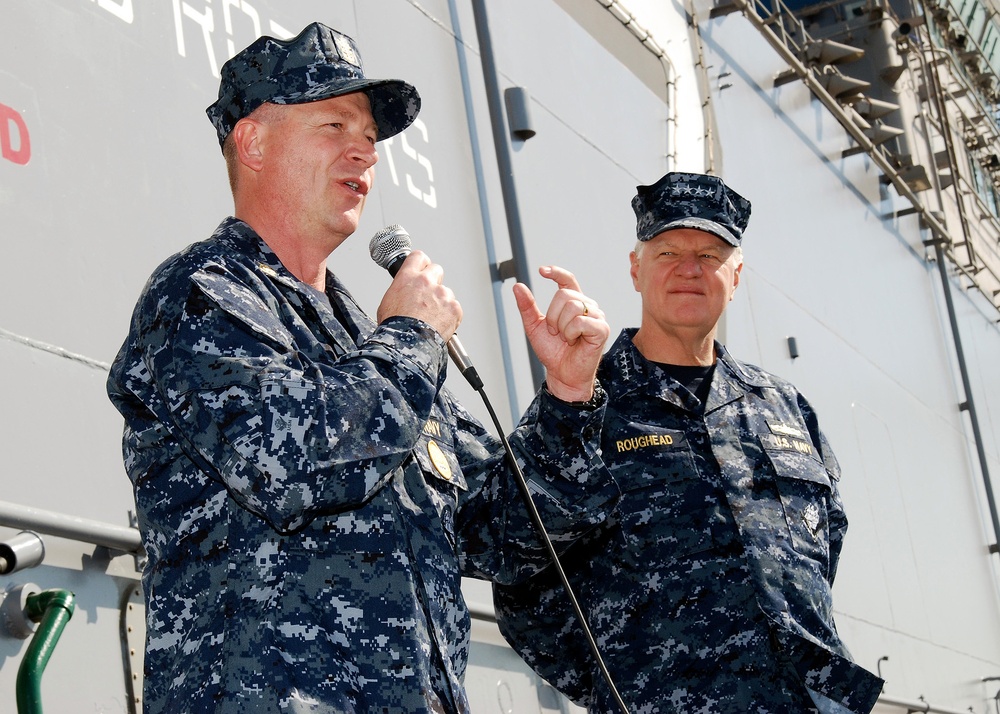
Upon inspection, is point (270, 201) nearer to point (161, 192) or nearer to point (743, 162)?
point (161, 192)

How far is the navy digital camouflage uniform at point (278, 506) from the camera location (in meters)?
1.58

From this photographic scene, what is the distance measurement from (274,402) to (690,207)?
1701mm

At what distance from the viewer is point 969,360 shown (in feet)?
33.1

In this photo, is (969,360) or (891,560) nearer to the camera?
(891,560)

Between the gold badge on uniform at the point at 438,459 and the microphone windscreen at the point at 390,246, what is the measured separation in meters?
0.27

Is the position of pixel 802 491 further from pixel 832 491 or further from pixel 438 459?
pixel 438 459

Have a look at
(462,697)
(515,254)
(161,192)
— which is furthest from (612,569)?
(515,254)

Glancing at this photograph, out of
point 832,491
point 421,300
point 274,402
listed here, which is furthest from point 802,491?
point 274,402

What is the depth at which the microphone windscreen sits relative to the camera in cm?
197

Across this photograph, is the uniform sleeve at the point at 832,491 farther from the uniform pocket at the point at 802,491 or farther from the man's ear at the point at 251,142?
the man's ear at the point at 251,142

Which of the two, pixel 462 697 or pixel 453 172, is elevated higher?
pixel 453 172

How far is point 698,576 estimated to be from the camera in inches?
103

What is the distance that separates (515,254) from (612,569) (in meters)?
1.44

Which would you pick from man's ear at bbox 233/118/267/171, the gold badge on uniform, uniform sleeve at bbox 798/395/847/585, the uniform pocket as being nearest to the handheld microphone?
the gold badge on uniform
